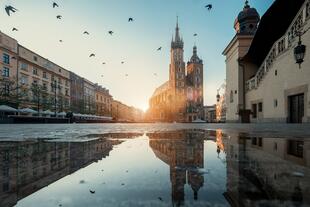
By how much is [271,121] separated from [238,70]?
7952mm

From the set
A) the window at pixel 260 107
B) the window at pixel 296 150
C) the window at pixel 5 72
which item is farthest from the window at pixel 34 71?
the window at pixel 296 150

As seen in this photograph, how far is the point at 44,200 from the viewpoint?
1.02 metres

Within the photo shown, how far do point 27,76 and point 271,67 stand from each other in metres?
38.7

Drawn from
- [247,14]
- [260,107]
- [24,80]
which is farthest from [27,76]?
[260,107]

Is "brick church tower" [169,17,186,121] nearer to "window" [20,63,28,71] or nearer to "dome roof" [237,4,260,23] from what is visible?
"window" [20,63,28,71]

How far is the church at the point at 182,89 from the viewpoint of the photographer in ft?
294

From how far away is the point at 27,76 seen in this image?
3972 centimetres

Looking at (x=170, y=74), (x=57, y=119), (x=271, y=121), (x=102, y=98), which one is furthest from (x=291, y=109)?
(x=170, y=74)

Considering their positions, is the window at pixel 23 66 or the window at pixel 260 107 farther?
the window at pixel 23 66

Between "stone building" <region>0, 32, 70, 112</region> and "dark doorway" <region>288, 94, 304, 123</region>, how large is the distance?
30864 millimetres

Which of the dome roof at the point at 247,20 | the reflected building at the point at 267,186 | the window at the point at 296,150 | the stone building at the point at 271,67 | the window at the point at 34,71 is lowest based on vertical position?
the window at the point at 296,150

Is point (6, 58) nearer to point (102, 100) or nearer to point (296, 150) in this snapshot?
point (296, 150)

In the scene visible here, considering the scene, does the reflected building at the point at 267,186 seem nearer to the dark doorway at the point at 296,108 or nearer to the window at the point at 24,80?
the dark doorway at the point at 296,108

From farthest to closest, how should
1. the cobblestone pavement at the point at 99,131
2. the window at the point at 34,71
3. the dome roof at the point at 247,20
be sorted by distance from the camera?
the window at the point at 34,71
the dome roof at the point at 247,20
the cobblestone pavement at the point at 99,131
